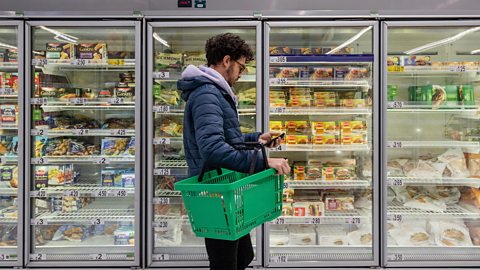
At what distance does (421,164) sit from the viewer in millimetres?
3301

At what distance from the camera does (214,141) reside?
1.68 metres

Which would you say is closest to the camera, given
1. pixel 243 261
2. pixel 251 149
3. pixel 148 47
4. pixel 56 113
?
pixel 251 149

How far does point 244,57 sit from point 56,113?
2.00 meters

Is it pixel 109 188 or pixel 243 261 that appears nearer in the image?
pixel 243 261

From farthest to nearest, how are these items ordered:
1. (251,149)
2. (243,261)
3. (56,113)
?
(56,113), (243,261), (251,149)

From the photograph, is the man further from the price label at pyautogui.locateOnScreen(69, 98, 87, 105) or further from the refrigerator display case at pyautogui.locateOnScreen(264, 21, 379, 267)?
the price label at pyautogui.locateOnScreen(69, 98, 87, 105)

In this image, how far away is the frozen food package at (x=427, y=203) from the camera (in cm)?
319

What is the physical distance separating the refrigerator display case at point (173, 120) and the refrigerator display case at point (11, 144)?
3.17 feet

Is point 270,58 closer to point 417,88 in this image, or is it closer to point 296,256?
point 417,88

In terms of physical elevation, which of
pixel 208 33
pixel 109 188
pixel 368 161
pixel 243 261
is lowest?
pixel 243 261

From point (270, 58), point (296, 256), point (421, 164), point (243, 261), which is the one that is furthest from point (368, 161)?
point (243, 261)

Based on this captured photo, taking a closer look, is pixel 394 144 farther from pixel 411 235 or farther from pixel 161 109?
pixel 161 109

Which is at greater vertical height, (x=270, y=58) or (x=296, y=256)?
(x=270, y=58)

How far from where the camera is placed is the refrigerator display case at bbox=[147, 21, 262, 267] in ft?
9.66
